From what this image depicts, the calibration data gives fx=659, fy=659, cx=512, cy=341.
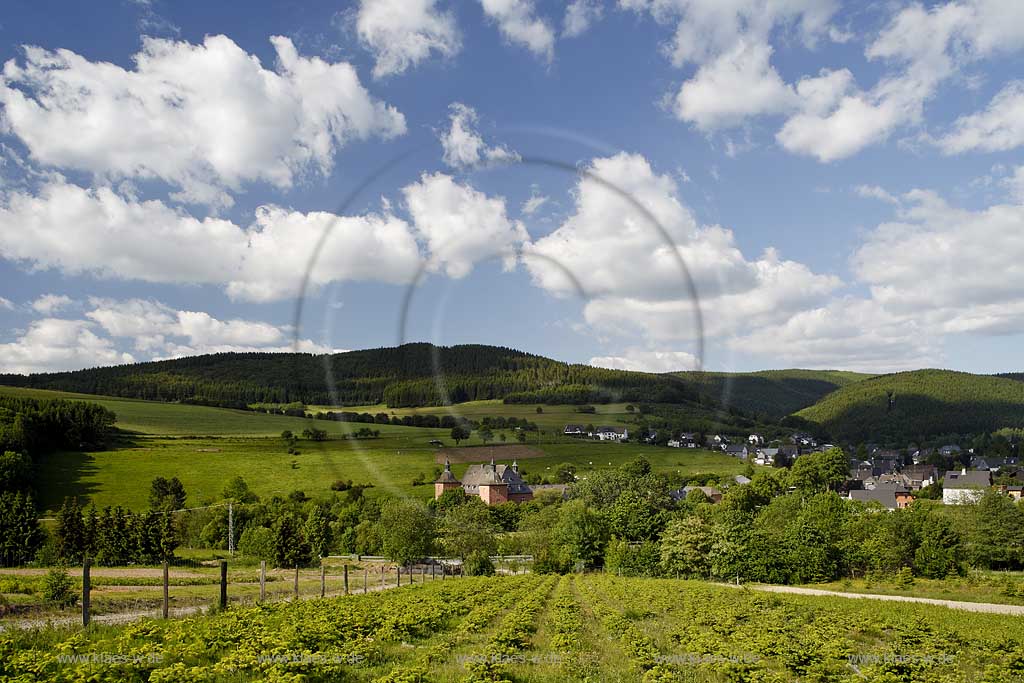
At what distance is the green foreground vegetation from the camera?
1184 centimetres

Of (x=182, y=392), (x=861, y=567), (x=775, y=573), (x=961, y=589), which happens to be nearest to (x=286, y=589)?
(x=775, y=573)

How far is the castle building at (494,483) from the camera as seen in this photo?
10125cm

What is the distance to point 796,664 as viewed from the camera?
15398 millimetres

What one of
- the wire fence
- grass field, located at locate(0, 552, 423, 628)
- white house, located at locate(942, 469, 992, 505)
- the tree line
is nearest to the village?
white house, located at locate(942, 469, 992, 505)

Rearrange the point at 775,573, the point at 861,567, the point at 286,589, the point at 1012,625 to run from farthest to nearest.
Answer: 1. the point at 861,567
2. the point at 775,573
3. the point at 286,589
4. the point at 1012,625

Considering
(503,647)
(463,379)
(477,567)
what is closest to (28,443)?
(477,567)

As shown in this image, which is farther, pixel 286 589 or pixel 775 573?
pixel 775 573

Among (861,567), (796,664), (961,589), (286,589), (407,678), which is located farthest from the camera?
(861,567)

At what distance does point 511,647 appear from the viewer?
52.3ft

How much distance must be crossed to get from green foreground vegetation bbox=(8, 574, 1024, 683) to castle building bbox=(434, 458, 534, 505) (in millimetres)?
75606

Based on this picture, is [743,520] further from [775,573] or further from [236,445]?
[236,445]

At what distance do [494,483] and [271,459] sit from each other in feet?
133

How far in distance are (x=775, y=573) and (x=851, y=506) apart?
42.9 meters

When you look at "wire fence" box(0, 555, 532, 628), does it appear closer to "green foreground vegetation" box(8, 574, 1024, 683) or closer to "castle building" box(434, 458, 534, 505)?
"green foreground vegetation" box(8, 574, 1024, 683)
